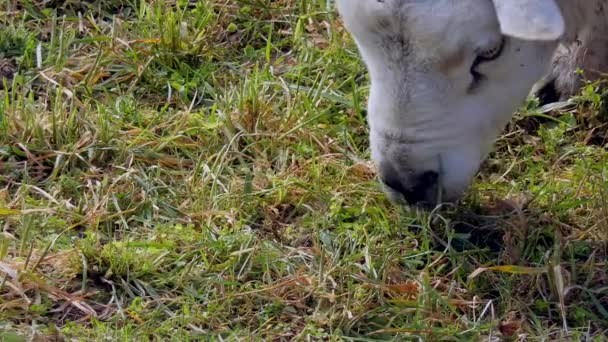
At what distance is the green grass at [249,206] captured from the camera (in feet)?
13.6

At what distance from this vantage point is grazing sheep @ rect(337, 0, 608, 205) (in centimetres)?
398

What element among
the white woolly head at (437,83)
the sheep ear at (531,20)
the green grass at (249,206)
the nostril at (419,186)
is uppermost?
the sheep ear at (531,20)

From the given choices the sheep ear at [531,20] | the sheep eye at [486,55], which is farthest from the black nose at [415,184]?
the sheep ear at [531,20]

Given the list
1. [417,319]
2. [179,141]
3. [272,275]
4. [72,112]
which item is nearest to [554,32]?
[417,319]

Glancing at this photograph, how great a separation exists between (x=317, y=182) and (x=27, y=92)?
156cm

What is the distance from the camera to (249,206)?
15.6ft

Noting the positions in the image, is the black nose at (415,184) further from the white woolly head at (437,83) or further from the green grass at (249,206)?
the green grass at (249,206)

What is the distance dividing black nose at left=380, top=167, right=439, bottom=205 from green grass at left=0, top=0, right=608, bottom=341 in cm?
15

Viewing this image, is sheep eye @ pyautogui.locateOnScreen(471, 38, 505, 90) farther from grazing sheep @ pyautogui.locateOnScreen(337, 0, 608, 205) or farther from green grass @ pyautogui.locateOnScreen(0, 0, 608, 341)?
green grass @ pyautogui.locateOnScreen(0, 0, 608, 341)

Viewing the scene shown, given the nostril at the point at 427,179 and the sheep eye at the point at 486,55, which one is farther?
the nostril at the point at 427,179

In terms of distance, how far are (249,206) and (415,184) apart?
0.77 metres

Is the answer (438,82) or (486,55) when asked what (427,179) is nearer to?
(438,82)

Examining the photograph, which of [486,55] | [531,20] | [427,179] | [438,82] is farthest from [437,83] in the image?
[531,20]

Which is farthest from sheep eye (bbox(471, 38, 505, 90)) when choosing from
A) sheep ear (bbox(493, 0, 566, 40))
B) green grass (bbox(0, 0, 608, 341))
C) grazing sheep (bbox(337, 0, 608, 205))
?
green grass (bbox(0, 0, 608, 341))
